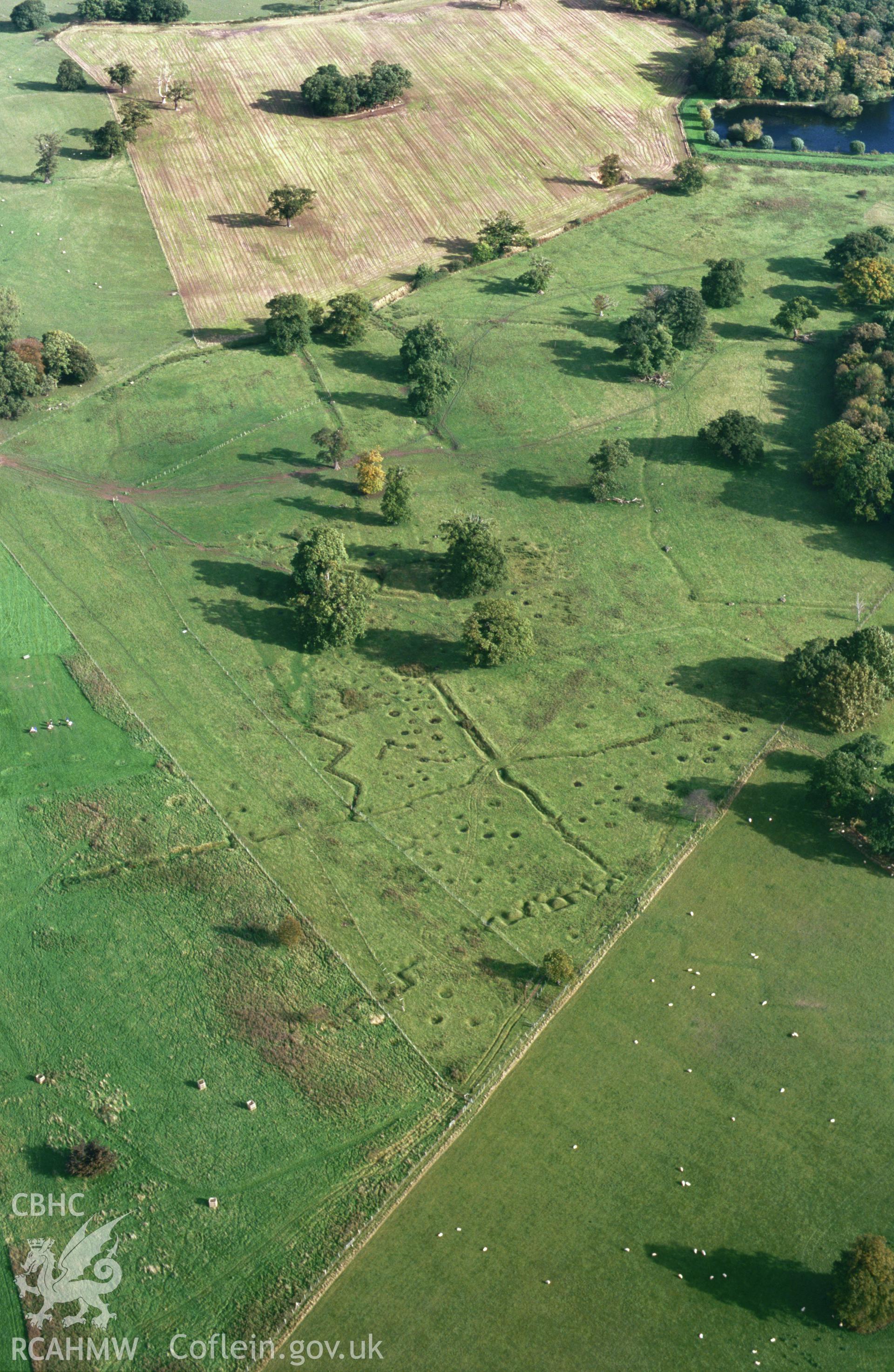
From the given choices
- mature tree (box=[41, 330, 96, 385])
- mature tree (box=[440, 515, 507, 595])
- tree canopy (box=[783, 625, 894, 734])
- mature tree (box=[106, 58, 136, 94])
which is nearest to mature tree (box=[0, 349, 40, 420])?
mature tree (box=[41, 330, 96, 385])

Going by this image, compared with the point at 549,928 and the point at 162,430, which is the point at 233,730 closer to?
the point at 549,928

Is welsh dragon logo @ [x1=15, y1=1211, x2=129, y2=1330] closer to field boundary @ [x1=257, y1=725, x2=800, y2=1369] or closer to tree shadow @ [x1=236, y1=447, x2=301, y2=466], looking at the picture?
field boundary @ [x1=257, y1=725, x2=800, y2=1369]

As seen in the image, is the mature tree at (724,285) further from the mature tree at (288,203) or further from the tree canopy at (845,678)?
the tree canopy at (845,678)

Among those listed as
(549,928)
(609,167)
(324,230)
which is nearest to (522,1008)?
(549,928)

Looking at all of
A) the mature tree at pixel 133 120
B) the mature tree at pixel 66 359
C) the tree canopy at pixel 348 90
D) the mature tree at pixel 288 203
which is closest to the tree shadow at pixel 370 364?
the mature tree at pixel 66 359

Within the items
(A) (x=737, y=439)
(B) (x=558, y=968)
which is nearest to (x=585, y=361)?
(A) (x=737, y=439)

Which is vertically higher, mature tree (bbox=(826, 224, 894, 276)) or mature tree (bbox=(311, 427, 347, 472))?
mature tree (bbox=(826, 224, 894, 276))

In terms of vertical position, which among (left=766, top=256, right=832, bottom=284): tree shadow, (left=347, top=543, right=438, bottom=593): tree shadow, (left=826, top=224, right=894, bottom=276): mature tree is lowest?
(left=347, top=543, right=438, bottom=593): tree shadow
